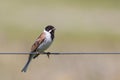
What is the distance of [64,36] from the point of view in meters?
18.8

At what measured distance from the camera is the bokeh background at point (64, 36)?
15.4 m

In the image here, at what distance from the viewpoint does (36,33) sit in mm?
18703

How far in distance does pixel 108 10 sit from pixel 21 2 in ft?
9.25

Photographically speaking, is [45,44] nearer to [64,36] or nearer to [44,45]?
[44,45]

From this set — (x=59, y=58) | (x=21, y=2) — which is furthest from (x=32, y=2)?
(x=59, y=58)

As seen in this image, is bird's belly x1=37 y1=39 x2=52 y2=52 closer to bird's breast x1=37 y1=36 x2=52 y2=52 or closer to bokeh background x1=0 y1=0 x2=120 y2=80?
bird's breast x1=37 y1=36 x2=52 y2=52

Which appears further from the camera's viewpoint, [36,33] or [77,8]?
[77,8]

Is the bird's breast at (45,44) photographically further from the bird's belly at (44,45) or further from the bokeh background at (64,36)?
the bokeh background at (64,36)

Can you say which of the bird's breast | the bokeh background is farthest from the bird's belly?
the bokeh background

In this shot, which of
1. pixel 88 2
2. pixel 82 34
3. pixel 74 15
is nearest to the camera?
pixel 82 34

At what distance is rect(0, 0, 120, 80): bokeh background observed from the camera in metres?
15.4

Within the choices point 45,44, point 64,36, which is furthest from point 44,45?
point 64,36

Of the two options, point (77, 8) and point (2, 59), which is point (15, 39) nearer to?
point (2, 59)

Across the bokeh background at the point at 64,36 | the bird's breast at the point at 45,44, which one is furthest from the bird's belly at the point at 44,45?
the bokeh background at the point at 64,36
